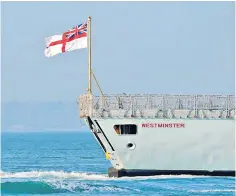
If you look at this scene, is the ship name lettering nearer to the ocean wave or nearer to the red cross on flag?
the ocean wave

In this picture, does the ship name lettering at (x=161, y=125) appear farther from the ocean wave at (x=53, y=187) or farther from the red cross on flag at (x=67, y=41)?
the red cross on flag at (x=67, y=41)

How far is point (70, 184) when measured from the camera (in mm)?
60719

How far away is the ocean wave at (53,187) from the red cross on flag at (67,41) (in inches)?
278

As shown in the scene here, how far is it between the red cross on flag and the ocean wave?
7.07 metres

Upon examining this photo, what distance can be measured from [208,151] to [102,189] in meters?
7.14

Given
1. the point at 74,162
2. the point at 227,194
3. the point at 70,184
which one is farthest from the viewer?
the point at 74,162

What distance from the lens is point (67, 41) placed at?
63.1m

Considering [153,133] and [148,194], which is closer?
[148,194]

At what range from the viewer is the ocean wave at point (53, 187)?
58.8 m

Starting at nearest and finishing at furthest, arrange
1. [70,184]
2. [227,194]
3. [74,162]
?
[227,194] → [70,184] → [74,162]

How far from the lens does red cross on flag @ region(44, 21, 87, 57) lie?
207 feet

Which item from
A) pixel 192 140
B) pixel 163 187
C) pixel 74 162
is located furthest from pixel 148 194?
pixel 74 162

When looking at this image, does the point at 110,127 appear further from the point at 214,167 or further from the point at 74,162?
the point at 74,162

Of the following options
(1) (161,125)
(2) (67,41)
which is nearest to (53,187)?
(1) (161,125)
